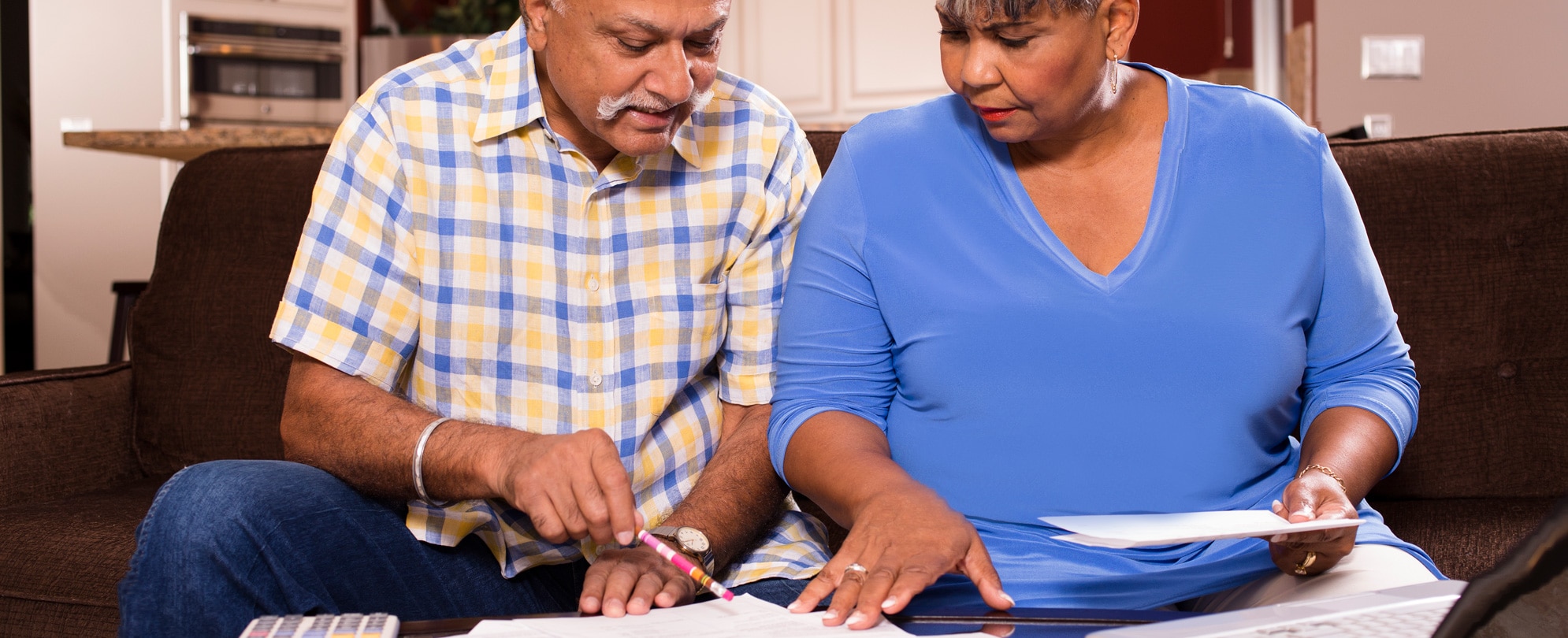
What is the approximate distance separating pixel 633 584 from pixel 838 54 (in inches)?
193

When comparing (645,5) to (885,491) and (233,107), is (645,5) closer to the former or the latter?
(885,491)

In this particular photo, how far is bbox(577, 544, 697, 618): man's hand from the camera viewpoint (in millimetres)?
958

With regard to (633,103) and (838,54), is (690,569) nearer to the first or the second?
(633,103)

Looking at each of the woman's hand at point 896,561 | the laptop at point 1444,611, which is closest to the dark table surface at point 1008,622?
the woman's hand at point 896,561

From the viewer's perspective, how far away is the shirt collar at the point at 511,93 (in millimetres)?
1281

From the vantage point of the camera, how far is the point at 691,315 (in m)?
1.35

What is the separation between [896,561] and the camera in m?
0.97

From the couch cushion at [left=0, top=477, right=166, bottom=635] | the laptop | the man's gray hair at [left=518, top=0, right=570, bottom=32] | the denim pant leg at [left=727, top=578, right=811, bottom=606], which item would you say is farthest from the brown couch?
the laptop

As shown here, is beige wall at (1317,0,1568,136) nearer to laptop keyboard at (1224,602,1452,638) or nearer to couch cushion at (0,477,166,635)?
laptop keyboard at (1224,602,1452,638)

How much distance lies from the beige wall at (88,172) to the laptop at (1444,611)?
547cm

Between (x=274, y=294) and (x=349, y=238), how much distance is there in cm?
80

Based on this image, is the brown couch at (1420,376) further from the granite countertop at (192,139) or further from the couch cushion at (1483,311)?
the granite countertop at (192,139)

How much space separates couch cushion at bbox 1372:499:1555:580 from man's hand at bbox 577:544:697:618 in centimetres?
105

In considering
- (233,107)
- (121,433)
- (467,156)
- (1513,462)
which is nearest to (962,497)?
(467,156)
